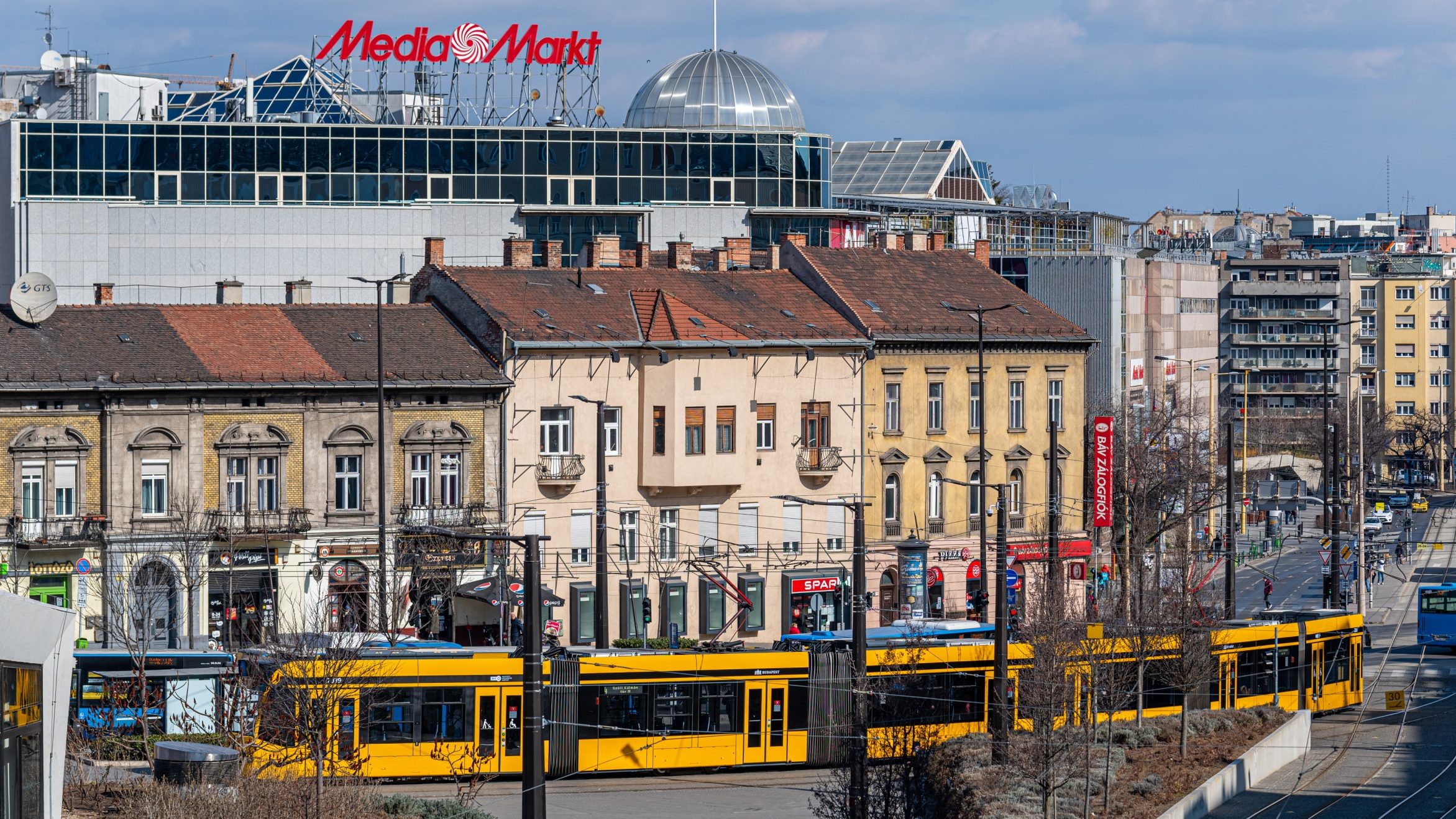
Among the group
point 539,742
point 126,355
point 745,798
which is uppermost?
point 126,355

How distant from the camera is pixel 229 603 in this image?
57.9 meters

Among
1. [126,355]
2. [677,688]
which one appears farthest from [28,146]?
[677,688]

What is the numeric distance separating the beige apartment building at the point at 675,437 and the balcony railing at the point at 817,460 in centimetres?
6

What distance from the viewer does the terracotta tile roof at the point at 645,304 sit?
6456 centimetres

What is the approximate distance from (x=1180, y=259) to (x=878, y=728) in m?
109

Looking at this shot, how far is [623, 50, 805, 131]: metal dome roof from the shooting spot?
110 m

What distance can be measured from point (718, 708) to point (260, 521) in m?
18.6

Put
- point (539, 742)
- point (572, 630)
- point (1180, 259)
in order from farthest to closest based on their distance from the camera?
1. point (1180, 259)
2. point (572, 630)
3. point (539, 742)

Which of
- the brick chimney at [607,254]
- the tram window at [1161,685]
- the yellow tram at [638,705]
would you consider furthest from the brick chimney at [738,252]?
the yellow tram at [638,705]

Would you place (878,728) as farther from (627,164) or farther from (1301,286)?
(1301,286)

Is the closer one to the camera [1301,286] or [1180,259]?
[1180,259]

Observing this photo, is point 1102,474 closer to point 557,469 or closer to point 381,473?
point 557,469

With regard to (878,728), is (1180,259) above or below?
above

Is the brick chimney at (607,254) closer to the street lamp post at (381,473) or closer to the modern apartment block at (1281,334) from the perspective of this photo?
the street lamp post at (381,473)
